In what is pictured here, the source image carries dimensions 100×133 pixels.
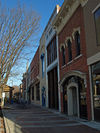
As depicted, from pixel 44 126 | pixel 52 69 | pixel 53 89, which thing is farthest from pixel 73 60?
pixel 53 89

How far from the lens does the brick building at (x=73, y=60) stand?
36.6 ft

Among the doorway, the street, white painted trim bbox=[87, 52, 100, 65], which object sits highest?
white painted trim bbox=[87, 52, 100, 65]

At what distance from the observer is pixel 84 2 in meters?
11.3

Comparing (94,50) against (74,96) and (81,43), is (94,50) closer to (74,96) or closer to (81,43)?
(81,43)

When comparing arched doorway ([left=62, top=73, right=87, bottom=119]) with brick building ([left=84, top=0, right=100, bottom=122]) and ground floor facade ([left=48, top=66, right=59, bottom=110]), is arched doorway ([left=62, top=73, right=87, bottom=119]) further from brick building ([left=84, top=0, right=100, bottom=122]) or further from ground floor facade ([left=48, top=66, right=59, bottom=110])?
ground floor facade ([left=48, top=66, right=59, bottom=110])

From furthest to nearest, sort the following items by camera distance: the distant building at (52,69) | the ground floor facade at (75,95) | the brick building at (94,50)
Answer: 1. the distant building at (52,69)
2. the ground floor facade at (75,95)
3. the brick building at (94,50)

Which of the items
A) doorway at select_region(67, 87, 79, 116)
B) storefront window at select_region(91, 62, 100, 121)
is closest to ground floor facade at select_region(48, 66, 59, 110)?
doorway at select_region(67, 87, 79, 116)

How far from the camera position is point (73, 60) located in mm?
12992

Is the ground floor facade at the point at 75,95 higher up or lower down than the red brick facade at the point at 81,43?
lower down

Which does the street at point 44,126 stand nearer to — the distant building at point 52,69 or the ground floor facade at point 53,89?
the ground floor facade at point 53,89

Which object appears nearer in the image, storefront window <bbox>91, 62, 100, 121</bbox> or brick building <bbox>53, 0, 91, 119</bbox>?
storefront window <bbox>91, 62, 100, 121</bbox>

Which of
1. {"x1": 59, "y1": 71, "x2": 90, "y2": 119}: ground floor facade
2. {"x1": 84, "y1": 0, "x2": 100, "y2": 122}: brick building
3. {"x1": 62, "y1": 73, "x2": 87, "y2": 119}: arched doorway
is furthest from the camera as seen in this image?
{"x1": 62, "y1": 73, "x2": 87, "y2": 119}: arched doorway

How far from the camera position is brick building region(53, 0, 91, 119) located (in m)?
11.2

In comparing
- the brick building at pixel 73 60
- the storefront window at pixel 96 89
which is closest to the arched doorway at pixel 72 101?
the brick building at pixel 73 60
